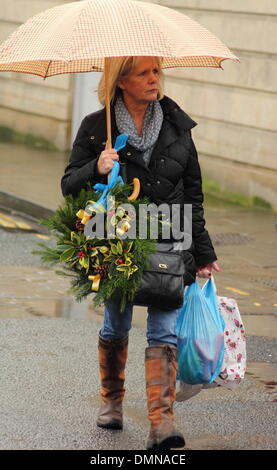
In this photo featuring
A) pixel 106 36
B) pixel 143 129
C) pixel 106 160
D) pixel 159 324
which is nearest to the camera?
pixel 106 36

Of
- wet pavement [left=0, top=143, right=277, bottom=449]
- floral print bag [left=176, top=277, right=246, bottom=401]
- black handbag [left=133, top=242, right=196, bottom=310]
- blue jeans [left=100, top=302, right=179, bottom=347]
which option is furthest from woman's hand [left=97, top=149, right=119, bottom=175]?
wet pavement [left=0, top=143, right=277, bottom=449]

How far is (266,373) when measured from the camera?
6.46m

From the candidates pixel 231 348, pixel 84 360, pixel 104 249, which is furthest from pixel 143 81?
pixel 84 360

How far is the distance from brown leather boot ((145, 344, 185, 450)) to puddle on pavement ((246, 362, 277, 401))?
1.18 meters

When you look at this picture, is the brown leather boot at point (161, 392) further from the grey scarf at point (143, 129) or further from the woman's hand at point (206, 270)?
the grey scarf at point (143, 129)

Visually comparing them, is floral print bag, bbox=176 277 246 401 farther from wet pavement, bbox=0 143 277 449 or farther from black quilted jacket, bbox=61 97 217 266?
black quilted jacket, bbox=61 97 217 266

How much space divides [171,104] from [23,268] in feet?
13.9

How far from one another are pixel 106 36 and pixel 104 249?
89 cm

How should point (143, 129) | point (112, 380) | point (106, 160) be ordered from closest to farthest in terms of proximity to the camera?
1. point (106, 160)
2. point (143, 129)
3. point (112, 380)

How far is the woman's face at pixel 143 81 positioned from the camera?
494 cm

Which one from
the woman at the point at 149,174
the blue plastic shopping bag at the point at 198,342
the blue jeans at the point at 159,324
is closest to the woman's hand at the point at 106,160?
the woman at the point at 149,174

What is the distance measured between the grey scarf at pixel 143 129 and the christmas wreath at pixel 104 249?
22 centimetres

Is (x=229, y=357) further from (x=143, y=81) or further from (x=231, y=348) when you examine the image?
(x=143, y=81)

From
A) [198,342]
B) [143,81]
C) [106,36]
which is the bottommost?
[198,342]
